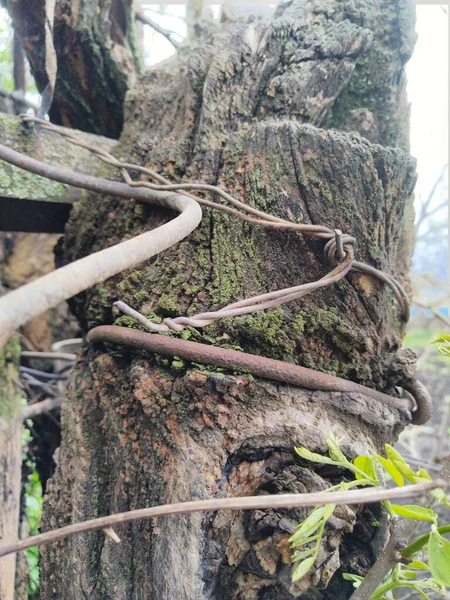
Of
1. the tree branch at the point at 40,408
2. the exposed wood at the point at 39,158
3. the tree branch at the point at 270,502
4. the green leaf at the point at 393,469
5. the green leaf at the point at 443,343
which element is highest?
the exposed wood at the point at 39,158

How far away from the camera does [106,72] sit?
1166 millimetres

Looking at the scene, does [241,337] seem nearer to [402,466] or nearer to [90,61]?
[402,466]

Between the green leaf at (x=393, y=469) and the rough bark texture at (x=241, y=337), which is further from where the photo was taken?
the rough bark texture at (x=241, y=337)

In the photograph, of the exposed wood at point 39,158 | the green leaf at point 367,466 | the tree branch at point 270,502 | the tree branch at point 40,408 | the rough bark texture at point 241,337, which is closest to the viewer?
the tree branch at point 270,502

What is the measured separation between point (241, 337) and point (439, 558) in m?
0.36

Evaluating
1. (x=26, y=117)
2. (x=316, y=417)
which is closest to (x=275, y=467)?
(x=316, y=417)

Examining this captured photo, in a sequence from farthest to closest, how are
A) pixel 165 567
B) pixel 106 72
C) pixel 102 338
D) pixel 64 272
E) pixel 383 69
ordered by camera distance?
1. pixel 106 72
2. pixel 383 69
3. pixel 102 338
4. pixel 165 567
5. pixel 64 272

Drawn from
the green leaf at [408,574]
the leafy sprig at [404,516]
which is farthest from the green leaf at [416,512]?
the green leaf at [408,574]

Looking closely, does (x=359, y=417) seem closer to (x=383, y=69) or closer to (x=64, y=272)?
(x=64, y=272)

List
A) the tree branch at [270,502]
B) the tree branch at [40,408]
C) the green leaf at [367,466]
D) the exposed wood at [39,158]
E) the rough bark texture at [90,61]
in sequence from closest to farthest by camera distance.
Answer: the tree branch at [270,502] < the green leaf at [367,466] < the exposed wood at [39,158] < the rough bark texture at [90,61] < the tree branch at [40,408]

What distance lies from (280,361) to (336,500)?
309mm

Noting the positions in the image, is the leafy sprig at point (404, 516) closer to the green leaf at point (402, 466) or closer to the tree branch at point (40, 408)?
the green leaf at point (402, 466)

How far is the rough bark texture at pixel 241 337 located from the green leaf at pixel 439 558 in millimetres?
190

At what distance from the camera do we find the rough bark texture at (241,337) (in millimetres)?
625
